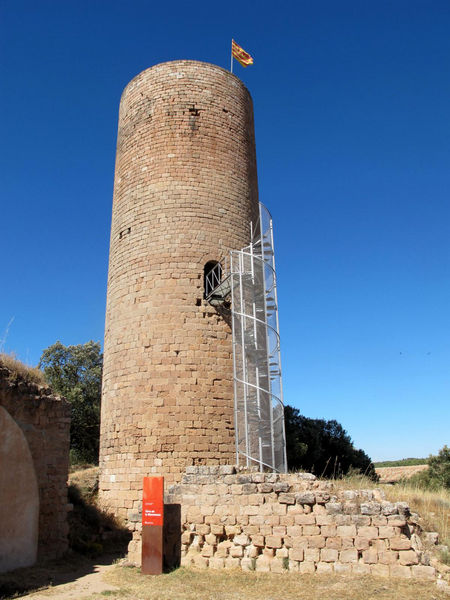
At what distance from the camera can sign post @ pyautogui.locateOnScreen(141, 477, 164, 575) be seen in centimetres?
791

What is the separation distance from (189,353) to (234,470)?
369 centimetres

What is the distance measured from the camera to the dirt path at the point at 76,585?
7.01 meters

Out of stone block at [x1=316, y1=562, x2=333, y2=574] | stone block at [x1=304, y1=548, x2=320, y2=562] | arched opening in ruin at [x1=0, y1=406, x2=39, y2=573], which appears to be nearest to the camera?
stone block at [x1=316, y1=562, x2=333, y2=574]

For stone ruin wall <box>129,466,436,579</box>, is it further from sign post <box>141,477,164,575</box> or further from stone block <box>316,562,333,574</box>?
sign post <box>141,477,164,575</box>

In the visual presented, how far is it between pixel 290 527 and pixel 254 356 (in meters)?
5.12

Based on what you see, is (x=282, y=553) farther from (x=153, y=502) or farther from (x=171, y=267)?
(x=171, y=267)

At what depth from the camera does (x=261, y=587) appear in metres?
6.88

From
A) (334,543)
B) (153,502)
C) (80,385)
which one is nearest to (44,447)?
(153,502)

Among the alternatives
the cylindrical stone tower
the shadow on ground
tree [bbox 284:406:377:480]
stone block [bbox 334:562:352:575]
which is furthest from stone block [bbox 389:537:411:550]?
tree [bbox 284:406:377:480]

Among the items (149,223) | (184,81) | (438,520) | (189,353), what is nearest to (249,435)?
(189,353)

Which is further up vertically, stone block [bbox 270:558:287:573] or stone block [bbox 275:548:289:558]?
stone block [bbox 275:548:289:558]

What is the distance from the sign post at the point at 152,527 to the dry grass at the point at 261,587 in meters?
0.23

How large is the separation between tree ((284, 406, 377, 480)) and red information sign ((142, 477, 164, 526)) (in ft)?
34.0

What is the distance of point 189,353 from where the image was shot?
11805mm
